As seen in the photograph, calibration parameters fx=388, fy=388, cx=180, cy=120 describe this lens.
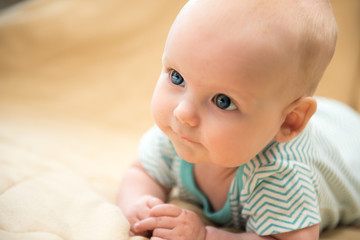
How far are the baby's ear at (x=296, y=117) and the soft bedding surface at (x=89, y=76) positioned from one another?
42 cm

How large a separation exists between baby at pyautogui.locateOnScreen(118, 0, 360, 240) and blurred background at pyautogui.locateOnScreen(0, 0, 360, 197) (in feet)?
1.80

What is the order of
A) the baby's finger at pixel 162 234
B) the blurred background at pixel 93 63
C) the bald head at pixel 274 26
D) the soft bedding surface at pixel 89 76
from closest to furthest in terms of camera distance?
the bald head at pixel 274 26 < the baby's finger at pixel 162 234 < the soft bedding surface at pixel 89 76 < the blurred background at pixel 93 63

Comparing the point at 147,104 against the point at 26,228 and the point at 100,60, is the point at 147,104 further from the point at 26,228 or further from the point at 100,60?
the point at 26,228

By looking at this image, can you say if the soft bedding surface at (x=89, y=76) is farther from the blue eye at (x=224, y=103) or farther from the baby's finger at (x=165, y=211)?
the blue eye at (x=224, y=103)

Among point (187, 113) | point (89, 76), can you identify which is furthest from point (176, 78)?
point (89, 76)

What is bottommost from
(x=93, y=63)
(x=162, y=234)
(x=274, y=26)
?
(x=162, y=234)

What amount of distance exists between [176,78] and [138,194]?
0.33 meters

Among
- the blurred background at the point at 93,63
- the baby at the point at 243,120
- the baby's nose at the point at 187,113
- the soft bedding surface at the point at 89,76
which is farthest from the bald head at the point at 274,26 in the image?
the blurred background at the point at 93,63

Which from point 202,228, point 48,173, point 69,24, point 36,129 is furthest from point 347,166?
point 69,24

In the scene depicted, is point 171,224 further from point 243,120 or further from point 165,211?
point 243,120

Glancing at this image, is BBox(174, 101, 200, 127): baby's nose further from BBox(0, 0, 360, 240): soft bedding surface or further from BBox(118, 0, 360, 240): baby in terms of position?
BBox(0, 0, 360, 240): soft bedding surface

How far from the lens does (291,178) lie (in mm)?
769

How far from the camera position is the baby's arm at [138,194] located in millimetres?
816

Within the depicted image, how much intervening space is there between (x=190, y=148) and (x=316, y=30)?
0.98 ft
